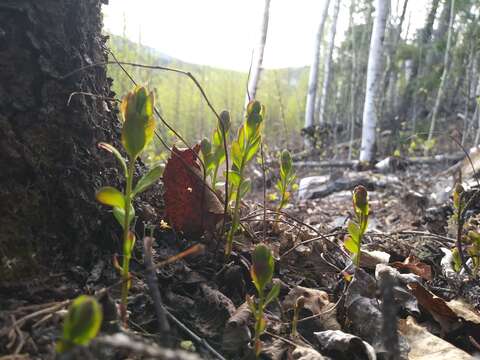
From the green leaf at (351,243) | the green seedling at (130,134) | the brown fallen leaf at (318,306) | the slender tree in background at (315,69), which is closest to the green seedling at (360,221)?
the green leaf at (351,243)

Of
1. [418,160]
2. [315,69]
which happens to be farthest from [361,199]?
[315,69]

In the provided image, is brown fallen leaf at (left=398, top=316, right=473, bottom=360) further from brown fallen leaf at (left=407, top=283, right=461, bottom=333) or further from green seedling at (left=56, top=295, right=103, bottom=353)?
green seedling at (left=56, top=295, right=103, bottom=353)

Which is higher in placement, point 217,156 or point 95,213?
point 217,156

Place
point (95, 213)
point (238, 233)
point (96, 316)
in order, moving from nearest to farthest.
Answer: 1. point (96, 316)
2. point (95, 213)
3. point (238, 233)

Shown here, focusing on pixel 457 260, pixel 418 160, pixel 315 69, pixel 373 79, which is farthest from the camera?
pixel 315 69

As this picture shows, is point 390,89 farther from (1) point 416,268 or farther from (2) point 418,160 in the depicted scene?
(1) point 416,268

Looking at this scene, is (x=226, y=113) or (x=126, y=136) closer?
(x=126, y=136)

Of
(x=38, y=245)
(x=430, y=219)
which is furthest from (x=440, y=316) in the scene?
(x=430, y=219)

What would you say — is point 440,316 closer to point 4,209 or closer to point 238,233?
point 238,233
